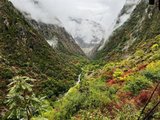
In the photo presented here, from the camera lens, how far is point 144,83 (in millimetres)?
49594

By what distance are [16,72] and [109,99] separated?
155m

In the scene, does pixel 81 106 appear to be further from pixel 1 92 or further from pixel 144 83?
pixel 1 92

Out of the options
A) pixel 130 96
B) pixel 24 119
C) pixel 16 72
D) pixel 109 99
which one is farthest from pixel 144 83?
pixel 16 72

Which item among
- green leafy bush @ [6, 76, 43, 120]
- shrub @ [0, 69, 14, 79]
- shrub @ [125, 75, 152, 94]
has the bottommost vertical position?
green leafy bush @ [6, 76, 43, 120]

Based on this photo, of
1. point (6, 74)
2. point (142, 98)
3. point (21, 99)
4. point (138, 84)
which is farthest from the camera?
point (6, 74)

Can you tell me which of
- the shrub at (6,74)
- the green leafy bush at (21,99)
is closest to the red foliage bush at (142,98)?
the green leafy bush at (21,99)

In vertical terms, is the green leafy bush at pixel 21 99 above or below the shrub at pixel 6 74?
below

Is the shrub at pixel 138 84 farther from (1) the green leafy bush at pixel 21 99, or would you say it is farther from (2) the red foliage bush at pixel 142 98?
(1) the green leafy bush at pixel 21 99

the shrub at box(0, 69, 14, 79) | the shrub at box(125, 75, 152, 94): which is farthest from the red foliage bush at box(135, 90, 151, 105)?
the shrub at box(0, 69, 14, 79)

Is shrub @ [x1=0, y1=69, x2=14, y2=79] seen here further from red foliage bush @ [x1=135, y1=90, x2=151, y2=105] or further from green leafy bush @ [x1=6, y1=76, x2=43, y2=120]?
green leafy bush @ [x1=6, y1=76, x2=43, y2=120]

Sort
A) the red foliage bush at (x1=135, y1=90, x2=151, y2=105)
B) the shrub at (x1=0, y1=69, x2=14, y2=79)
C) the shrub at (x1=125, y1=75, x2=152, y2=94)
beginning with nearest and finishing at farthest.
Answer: the red foliage bush at (x1=135, y1=90, x2=151, y2=105), the shrub at (x1=125, y1=75, x2=152, y2=94), the shrub at (x1=0, y1=69, x2=14, y2=79)

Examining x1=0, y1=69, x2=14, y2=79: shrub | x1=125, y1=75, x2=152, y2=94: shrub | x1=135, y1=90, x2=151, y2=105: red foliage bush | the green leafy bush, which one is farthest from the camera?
x1=0, y1=69, x2=14, y2=79: shrub

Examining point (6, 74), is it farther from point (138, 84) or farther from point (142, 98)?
point (142, 98)

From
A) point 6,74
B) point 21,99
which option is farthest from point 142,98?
point 6,74
